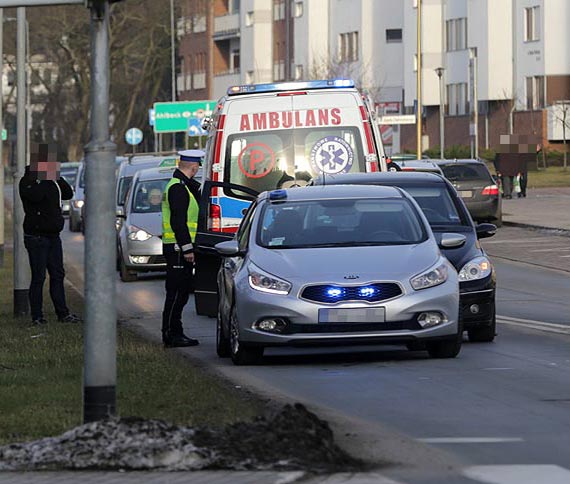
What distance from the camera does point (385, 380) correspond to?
12578 mm

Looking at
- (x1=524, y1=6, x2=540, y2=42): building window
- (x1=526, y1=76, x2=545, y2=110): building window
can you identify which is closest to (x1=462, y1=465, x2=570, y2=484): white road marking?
(x1=526, y1=76, x2=545, y2=110): building window

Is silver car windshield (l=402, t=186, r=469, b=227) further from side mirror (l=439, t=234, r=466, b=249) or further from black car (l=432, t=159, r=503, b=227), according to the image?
black car (l=432, t=159, r=503, b=227)

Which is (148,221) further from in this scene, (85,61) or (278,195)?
(85,61)

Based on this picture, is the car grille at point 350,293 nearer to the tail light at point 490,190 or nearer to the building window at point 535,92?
the tail light at point 490,190

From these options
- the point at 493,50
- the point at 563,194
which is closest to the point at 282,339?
the point at 563,194

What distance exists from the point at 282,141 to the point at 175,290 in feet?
16.4

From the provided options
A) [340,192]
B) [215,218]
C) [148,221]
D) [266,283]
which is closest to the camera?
[266,283]

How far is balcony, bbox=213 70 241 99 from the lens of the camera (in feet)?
337

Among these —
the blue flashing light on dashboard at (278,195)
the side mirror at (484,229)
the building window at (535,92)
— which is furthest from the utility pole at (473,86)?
the blue flashing light on dashboard at (278,195)

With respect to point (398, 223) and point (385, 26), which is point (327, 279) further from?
point (385, 26)

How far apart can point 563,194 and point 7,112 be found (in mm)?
48764

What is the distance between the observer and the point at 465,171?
1591 inches

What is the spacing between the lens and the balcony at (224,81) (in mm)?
102688

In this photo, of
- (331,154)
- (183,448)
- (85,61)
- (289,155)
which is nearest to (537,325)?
(331,154)
